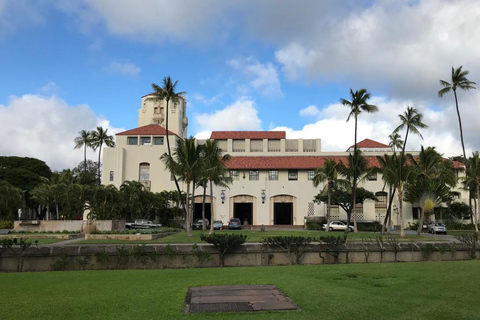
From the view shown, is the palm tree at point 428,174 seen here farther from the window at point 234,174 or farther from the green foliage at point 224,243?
the window at point 234,174

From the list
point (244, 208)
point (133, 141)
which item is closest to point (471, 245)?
point (244, 208)

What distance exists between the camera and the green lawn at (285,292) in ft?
22.3

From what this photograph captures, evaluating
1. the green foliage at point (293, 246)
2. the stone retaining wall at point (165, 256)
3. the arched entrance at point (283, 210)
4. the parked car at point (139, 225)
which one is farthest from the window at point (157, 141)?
the green foliage at point (293, 246)

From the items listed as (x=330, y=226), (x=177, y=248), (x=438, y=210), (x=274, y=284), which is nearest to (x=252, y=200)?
(x=330, y=226)

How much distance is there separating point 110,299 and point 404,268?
852 cm

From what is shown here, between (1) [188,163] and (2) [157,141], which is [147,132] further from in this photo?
(1) [188,163]

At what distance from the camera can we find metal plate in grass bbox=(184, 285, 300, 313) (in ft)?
23.5

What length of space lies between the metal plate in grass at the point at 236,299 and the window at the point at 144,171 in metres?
52.2

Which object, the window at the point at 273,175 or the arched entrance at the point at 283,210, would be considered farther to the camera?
the window at the point at 273,175

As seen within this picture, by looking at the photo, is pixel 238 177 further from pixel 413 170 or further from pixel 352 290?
pixel 352 290

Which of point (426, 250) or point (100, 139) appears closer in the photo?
point (426, 250)

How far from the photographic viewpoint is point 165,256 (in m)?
14.3

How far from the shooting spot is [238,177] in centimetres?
5747

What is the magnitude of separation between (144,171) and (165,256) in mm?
47133
